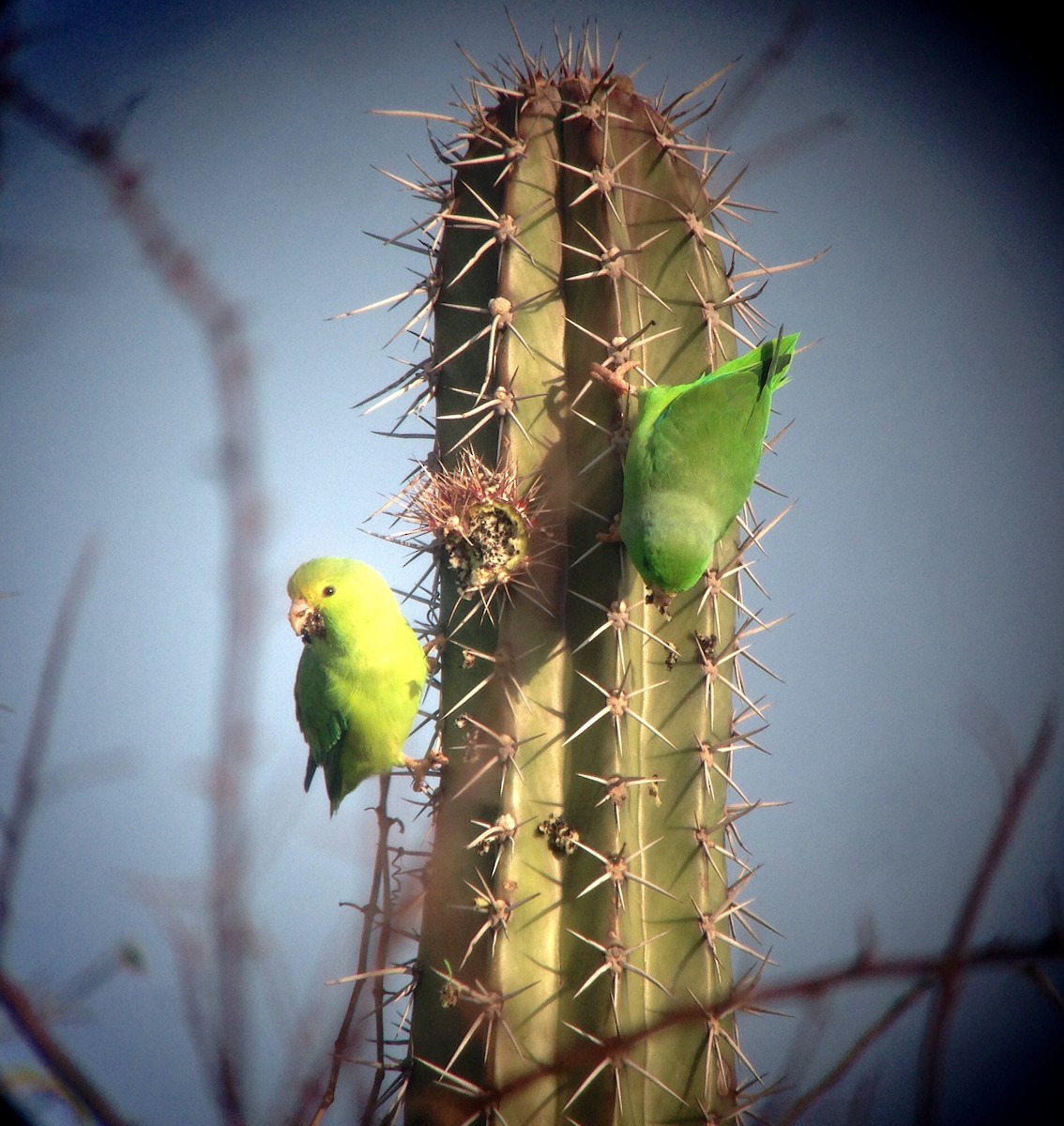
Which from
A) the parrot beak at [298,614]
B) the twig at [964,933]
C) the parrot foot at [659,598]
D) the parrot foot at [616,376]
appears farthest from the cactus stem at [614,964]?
the parrot beak at [298,614]

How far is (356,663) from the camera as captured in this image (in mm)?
3105

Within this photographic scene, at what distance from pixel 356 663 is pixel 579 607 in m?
1.17

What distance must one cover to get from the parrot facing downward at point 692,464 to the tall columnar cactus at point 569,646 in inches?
3.4

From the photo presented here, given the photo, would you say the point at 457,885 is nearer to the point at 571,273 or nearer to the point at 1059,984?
the point at 571,273

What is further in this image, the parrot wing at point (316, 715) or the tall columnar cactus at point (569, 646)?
the parrot wing at point (316, 715)

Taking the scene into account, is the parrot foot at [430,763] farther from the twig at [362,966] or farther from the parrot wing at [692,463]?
the parrot wing at [692,463]

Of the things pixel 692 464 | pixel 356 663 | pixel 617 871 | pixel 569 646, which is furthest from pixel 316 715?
pixel 692 464

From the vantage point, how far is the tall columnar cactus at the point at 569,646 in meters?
2.09

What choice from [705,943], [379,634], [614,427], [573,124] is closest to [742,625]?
[614,427]

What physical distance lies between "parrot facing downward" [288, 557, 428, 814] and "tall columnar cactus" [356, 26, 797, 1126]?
2.07 ft

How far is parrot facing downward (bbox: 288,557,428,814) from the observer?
301 cm

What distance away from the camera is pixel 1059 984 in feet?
9.55

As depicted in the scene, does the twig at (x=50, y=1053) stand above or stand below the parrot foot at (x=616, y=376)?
below

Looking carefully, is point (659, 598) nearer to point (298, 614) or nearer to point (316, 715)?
point (298, 614)
